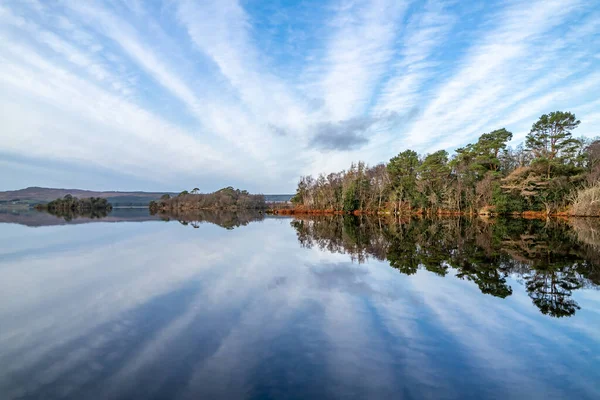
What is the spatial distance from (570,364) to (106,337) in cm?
684

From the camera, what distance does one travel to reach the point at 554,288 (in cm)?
784

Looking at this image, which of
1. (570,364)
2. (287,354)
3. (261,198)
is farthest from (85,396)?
(261,198)

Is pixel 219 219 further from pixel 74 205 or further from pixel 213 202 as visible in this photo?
pixel 74 205

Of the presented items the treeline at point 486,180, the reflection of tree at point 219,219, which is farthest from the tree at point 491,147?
the reflection of tree at point 219,219

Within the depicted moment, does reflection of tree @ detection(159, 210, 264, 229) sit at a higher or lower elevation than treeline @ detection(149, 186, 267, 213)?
lower

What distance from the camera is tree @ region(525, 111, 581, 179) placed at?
3550 cm

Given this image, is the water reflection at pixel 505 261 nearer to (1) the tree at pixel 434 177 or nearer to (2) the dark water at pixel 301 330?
(2) the dark water at pixel 301 330

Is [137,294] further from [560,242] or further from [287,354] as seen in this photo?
[560,242]

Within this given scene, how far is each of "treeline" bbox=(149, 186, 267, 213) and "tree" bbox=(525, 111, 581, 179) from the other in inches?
2740

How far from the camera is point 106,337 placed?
16.4 ft

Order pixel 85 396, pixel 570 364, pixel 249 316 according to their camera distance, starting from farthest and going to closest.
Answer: pixel 249 316 → pixel 570 364 → pixel 85 396

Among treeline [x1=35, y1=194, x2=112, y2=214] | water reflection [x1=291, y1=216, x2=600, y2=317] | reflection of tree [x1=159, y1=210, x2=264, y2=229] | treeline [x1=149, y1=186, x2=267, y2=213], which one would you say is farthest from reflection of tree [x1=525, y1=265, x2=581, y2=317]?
treeline [x1=35, y1=194, x2=112, y2=214]

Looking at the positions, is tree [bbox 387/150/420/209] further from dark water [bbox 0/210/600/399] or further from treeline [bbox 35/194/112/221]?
treeline [bbox 35/194/112/221]

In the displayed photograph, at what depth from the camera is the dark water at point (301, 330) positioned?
11.9 ft
